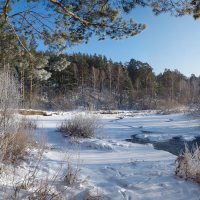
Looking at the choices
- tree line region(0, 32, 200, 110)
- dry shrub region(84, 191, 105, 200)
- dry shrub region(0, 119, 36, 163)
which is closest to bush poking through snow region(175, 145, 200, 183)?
dry shrub region(84, 191, 105, 200)

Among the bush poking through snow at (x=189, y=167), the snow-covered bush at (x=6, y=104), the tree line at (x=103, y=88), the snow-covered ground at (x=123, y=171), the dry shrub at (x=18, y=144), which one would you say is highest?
the tree line at (x=103, y=88)

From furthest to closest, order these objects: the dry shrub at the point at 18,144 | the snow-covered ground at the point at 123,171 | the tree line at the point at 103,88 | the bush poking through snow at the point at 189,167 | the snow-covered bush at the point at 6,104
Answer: the tree line at the point at 103,88, the snow-covered bush at the point at 6,104, the dry shrub at the point at 18,144, the bush poking through snow at the point at 189,167, the snow-covered ground at the point at 123,171

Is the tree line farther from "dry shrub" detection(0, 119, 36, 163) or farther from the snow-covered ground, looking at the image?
"dry shrub" detection(0, 119, 36, 163)

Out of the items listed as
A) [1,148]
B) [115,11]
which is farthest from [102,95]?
[1,148]

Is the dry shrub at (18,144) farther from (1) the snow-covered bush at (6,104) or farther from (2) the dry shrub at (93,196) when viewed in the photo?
(2) the dry shrub at (93,196)

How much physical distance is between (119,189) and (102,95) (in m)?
43.0

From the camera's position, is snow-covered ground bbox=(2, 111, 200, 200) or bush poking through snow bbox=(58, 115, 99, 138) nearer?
snow-covered ground bbox=(2, 111, 200, 200)

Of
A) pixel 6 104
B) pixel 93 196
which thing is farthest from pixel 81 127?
pixel 93 196

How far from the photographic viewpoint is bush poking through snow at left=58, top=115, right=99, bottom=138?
36.0 feet

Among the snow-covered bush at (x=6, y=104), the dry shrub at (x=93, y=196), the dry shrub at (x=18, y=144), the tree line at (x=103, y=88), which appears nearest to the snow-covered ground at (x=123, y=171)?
the dry shrub at (x=93, y=196)

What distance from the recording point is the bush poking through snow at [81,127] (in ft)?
36.0

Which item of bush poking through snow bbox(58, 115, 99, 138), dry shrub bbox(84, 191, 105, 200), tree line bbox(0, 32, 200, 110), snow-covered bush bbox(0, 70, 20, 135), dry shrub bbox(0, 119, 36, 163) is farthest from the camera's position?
tree line bbox(0, 32, 200, 110)

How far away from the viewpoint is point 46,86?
Result: 47562 mm

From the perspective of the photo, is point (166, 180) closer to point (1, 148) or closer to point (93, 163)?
point (93, 163)
